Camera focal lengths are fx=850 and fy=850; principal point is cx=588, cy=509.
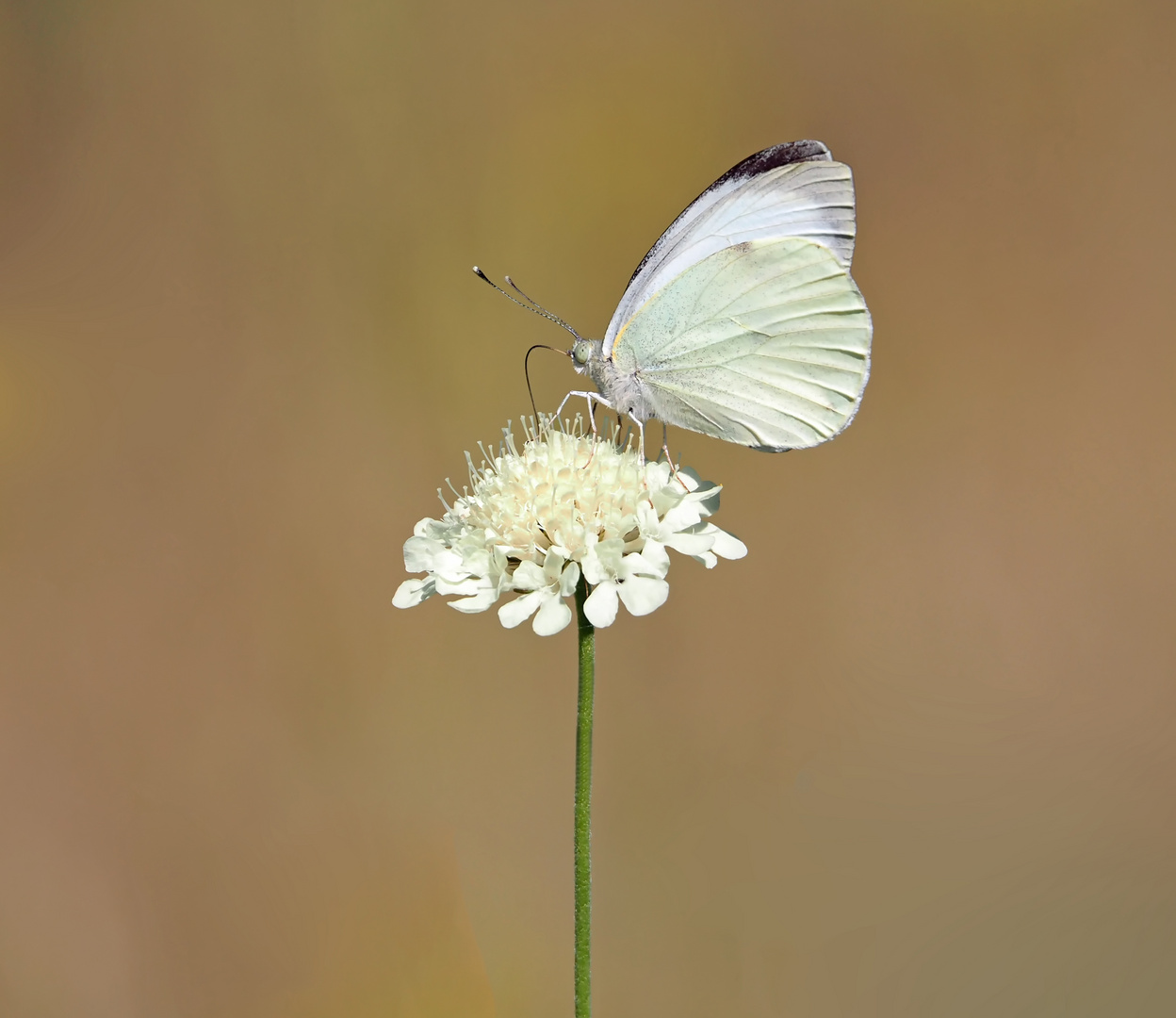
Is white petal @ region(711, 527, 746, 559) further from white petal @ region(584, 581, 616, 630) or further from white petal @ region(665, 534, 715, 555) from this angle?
white petal @ region(584, 581, 616, 630)

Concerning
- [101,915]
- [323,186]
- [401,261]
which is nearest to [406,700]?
[101,915]

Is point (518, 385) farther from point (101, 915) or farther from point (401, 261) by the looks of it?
point (101, 915)

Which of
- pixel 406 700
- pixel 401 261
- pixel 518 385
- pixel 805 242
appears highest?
pixel 401 261

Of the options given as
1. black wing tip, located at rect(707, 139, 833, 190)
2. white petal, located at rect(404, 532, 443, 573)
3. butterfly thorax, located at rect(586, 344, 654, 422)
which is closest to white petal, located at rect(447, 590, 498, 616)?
white petal, located at rect(404, 532, 443, 573)

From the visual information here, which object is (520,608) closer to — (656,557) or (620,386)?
(656,557)

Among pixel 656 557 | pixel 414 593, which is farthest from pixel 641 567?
pixel 414 593

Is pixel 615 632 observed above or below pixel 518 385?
below
